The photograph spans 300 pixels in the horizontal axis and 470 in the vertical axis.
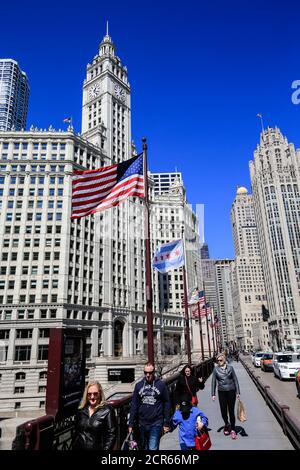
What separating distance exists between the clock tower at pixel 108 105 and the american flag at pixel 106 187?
67.1 m

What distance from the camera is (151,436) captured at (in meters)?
6.24

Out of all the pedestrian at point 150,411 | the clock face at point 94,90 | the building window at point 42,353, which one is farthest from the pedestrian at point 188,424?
the clock face at point 94,90

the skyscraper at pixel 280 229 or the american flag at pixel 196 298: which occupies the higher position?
the skyscraper at pixel 280 229

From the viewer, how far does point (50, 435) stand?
525 centimetres

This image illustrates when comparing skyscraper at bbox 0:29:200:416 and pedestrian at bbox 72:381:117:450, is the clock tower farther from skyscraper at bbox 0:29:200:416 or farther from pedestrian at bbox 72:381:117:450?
pedestrian at bbox 72:381:117:450

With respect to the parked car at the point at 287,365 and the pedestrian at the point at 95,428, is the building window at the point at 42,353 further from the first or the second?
the pedestrian at the point at 95,428

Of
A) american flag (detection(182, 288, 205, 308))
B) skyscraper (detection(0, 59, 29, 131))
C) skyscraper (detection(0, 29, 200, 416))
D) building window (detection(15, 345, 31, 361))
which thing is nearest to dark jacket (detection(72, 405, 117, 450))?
american flag (detection(182, 288, 205, 308))

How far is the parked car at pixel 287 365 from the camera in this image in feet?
68.7

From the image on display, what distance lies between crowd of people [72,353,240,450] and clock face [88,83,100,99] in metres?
90.3

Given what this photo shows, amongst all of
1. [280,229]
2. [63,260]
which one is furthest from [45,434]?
[280,229]

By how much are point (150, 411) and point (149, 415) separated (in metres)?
0.07

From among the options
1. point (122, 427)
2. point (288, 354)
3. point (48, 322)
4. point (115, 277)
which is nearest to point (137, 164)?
point (122, 427)
